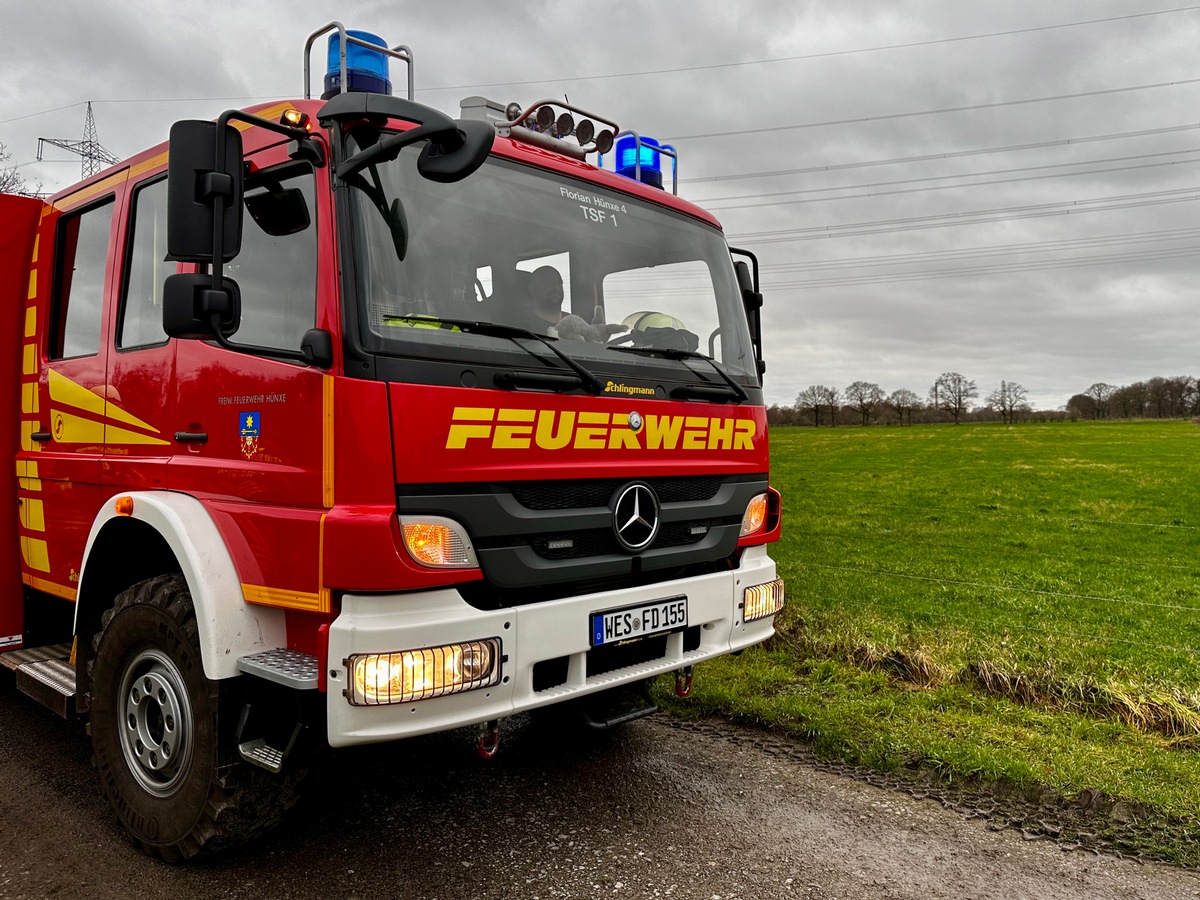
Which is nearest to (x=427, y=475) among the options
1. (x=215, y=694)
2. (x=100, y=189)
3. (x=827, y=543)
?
(x=215, y=694)

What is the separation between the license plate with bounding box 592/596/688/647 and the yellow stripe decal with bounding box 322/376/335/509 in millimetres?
1111

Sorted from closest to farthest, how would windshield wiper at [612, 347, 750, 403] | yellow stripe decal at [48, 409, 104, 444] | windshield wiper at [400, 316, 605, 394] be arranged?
windshield wiper at [400, 316, 605, 394], windshield wiper at [612, 347, 750, 403], yellow stripe decal at [48, 409, 104, 444]

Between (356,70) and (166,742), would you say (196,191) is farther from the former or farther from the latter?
(166,742)

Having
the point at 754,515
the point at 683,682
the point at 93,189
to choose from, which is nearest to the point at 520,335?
the point at 754,515

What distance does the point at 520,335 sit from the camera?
3.42m

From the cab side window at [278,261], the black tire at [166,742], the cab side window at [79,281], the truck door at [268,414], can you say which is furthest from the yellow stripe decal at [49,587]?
the cab side window at [278,261]

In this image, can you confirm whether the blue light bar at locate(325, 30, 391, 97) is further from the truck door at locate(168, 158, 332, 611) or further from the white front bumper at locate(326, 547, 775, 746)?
the white front bumper at locate(326, 547, 775, 746)

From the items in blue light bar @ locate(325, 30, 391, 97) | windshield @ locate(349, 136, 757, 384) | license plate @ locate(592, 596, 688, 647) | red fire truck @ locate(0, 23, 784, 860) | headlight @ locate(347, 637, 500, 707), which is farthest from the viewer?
blue light bar @ locate(325, 30, 391, 97)

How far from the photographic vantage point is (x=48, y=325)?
4688mm

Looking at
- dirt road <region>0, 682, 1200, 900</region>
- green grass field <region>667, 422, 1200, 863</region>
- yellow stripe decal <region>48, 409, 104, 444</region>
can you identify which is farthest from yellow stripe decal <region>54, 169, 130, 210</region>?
green grass field <region>667, 422, 1200, 863</region>

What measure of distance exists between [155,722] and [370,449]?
1711 millimetres

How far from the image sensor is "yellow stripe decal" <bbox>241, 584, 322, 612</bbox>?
3.03m

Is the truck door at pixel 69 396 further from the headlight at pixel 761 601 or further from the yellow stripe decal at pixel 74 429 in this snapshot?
the headlight at pixel 761 601

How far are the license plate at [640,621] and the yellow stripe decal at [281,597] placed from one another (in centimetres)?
105
